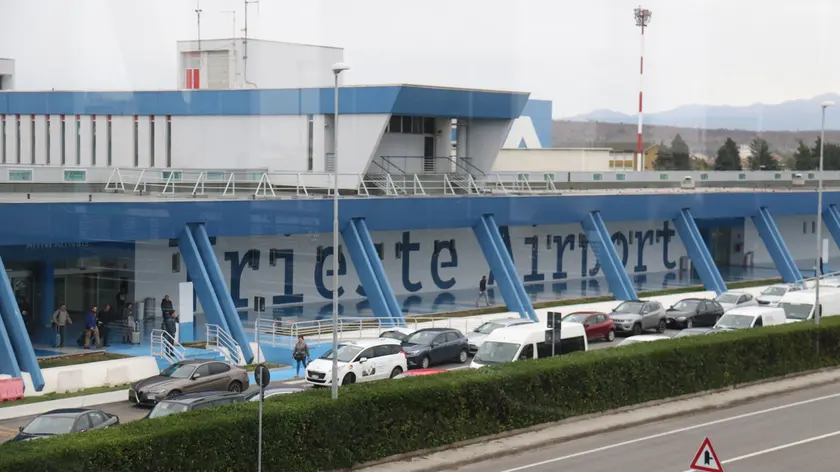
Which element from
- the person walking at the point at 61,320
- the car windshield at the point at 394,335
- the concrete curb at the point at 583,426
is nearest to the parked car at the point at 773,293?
the concrete curb at the point at 583,426

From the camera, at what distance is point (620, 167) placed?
64.9 m

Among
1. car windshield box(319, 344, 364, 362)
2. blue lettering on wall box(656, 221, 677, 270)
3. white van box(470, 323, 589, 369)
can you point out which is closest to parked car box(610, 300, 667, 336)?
white van box(470, 323, 589, 369)

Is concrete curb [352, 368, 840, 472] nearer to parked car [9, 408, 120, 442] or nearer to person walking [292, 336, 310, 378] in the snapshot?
parked car [9, 408, 120, 442]

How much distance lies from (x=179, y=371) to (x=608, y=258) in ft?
69.6

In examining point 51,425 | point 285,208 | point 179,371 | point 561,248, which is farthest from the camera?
point 561,248

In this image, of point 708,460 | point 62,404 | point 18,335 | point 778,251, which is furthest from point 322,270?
point 708,460

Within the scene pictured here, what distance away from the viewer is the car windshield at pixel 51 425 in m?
19.2

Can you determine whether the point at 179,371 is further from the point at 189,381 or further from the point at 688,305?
the point at 688,305

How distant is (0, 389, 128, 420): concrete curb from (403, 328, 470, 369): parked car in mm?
7528

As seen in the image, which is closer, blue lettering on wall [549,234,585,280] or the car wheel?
the car wheel

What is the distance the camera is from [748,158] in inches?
2594

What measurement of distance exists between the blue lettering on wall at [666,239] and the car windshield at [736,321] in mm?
18573

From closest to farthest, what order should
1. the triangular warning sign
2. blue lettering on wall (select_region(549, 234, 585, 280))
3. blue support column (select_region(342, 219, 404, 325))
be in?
the triangular warning sign → blue support column (select_region(342, 219, 404, 325)) → blue lettering on wall (select_region(549, 234, 585, 280))

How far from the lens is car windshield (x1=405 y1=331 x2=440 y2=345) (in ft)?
98.8
